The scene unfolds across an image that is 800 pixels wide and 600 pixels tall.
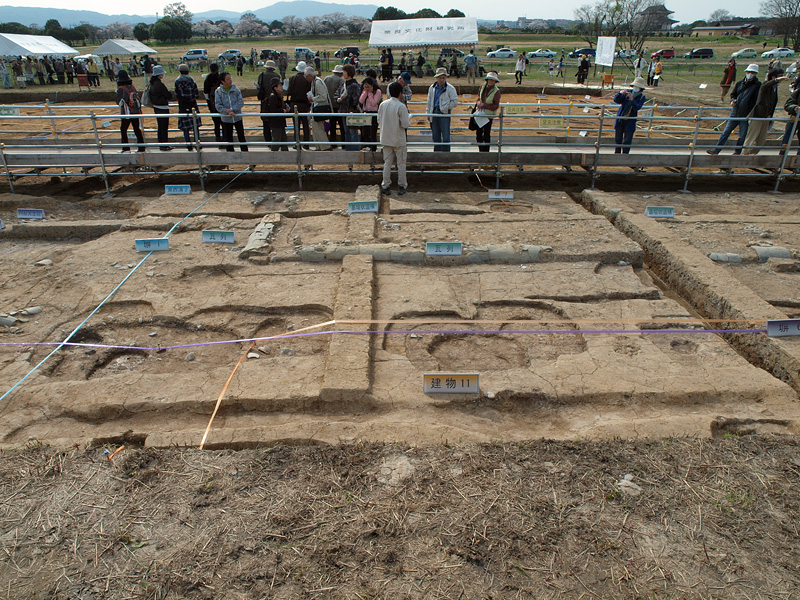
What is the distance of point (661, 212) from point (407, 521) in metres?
6.81

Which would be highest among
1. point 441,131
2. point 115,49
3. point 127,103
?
point 115,49

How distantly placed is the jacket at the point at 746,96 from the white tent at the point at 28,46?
29440 millimetres

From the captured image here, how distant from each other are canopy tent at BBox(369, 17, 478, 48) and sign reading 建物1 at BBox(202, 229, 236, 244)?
20909mm

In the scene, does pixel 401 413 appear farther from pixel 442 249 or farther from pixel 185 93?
pixel 185 93

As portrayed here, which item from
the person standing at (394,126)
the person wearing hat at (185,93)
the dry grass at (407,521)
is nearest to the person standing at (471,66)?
the person wearing hat at (185,93)

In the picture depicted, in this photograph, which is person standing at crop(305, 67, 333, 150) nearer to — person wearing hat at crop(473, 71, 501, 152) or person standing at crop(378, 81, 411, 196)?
person standing at crop(378, 81, 411, 196)

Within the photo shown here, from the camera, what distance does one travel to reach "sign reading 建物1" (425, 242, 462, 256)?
6.59 m

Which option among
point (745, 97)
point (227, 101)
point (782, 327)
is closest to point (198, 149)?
point (227, 101)

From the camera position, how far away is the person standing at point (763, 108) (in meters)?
9.80

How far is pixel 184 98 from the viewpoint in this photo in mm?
10039

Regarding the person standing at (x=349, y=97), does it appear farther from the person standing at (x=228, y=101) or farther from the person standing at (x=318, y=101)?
the person standing at (x=228, y=101)

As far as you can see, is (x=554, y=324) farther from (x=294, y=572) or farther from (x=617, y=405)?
(x=294, y=572)

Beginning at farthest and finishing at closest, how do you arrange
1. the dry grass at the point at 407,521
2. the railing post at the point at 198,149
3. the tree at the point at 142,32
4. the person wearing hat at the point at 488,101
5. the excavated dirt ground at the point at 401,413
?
the tree at the point at 142,32 → the person wearing hat at the point at 488,101 → the railing post at the point at 198,149 → the excavated dirt ground at the point at 401,413 → the dry grass at the point at 407,521

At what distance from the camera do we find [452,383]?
427 cm
